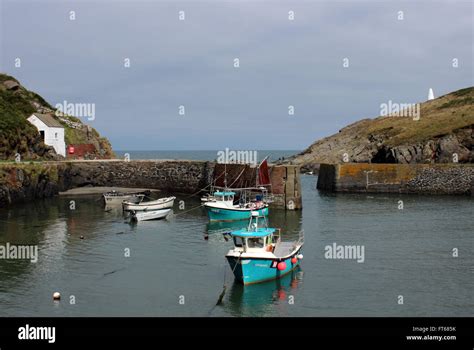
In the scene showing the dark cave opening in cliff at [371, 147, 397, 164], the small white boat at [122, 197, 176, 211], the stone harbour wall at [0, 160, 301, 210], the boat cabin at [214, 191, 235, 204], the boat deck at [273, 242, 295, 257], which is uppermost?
the dark cave opening in cliff at [371, 147, 397, 164]

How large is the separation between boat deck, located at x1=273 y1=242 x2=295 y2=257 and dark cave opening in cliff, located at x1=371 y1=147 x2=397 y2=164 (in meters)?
56.7

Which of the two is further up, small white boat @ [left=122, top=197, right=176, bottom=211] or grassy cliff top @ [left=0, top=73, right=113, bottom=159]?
grassy cliff top @ [left=0, top=73, right=113, bottom=159]

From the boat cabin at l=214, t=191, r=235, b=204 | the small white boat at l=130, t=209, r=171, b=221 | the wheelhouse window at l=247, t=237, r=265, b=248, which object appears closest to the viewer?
the wheelhouse window at l=247, t=237, r=265, b=248

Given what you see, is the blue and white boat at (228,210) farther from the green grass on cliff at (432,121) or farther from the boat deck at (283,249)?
the green grass on cliff at (432,121)

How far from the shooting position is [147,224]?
52.1 meters

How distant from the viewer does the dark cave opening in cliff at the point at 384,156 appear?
90625 mm

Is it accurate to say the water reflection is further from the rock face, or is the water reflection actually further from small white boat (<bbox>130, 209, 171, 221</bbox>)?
the rock face

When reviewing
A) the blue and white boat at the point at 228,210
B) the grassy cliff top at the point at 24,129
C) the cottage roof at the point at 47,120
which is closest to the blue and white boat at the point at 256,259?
the blue and white boat at the point at 228,210

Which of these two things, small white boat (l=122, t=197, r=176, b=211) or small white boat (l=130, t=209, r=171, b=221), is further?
small white boat (l=122, t=197, r=176, b=211)

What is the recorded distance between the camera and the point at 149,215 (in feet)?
177

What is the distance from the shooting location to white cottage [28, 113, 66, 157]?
8494 cm

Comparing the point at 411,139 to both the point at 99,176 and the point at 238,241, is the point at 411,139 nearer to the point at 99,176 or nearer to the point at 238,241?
the point at 99,176

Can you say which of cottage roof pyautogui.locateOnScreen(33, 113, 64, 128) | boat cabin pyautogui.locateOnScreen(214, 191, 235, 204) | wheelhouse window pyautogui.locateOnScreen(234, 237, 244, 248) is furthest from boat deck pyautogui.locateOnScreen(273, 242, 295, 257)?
cottage roof pyautogui.locateOnScreen(33, 113, 64, 128)

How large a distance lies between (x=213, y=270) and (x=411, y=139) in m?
68.1
